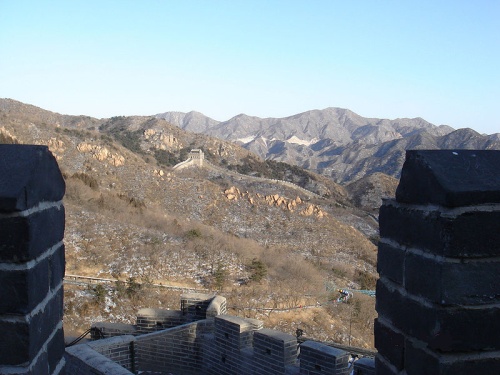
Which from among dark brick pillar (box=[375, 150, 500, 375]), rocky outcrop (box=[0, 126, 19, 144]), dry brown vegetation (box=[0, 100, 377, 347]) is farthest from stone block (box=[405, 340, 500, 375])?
rocky outcrop (box=[0, 126, 19, 144])

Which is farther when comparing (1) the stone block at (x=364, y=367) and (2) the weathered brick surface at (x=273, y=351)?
(2) the weathered brick surface at (x=273, y=351)

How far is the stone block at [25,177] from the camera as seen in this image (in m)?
2.04

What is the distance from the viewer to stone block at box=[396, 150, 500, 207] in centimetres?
202

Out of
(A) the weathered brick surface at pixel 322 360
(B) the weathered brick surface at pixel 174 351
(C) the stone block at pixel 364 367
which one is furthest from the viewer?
(B) the weathered brick surface at pixel 174 351

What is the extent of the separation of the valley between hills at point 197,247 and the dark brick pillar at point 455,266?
10.2 meters

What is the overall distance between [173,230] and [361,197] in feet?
146

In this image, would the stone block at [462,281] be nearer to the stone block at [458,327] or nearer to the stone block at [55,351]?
the stone block at [458,327]

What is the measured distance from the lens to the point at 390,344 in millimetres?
2395

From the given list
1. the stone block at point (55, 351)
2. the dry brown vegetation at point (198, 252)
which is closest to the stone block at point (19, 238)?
the stone block at point (55, 351)

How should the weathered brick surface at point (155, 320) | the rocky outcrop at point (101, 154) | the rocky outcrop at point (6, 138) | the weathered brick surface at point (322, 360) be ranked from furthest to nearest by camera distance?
the rocky outcrop at point (101, 154) < the rocky outcrop at point (6, 138) < the weathered brick surface at point (155, 320) < the weathered brick surface at point (322, 360)

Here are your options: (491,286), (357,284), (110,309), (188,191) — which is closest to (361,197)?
(188,191)

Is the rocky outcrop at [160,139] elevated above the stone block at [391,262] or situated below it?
above

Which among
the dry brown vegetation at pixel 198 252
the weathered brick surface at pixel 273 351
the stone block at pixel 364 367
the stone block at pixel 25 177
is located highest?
the stone block at pixel 25 177

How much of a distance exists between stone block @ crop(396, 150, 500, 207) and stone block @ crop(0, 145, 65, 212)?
176 centimetres
